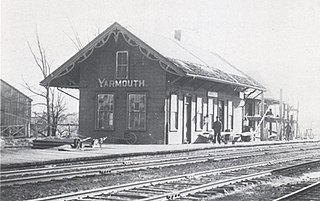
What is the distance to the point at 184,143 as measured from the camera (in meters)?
25.6

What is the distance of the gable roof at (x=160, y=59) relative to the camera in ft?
77.3

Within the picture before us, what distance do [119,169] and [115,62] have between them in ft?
41.0

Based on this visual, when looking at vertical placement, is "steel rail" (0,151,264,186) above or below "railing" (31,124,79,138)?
below

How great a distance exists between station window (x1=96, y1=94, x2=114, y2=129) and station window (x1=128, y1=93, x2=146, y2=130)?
1016mm

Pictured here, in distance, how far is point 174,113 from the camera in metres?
24.7

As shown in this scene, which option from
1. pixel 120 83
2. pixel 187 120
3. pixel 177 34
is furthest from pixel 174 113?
pixel 177 34

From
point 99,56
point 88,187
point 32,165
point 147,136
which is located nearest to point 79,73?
point 99,56

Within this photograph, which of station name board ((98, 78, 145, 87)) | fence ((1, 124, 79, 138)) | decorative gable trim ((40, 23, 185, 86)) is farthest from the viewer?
fence ((1, 124, 79, 138))

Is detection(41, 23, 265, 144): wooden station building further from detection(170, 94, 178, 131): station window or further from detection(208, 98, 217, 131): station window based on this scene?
detection(208, 98, 217, 131): station window

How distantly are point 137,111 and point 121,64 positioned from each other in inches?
103

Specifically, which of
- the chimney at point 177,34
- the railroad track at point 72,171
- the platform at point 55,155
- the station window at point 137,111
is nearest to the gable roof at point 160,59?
the station window at point 137,111

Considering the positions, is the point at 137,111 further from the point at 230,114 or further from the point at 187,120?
the point at 230,114

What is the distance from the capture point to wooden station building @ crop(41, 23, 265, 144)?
78.7 feet

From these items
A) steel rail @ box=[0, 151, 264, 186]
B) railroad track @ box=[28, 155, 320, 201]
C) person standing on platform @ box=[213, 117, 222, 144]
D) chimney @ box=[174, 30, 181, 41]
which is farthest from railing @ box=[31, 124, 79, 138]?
railroad track @ box=[28, 155, 320, 201]
